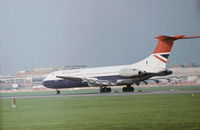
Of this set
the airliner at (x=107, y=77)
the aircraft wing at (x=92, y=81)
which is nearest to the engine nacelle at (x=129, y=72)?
the airliner at (x=107, y=77)

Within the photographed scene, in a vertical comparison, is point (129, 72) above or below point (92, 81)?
above

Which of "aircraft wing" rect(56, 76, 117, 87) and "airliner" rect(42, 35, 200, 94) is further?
"aircraft wing" rect(56, 76, 117, 87)

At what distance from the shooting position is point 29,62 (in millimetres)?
8344

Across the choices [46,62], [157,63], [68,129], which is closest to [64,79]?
[157,63]

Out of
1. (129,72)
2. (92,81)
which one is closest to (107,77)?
(92,81)

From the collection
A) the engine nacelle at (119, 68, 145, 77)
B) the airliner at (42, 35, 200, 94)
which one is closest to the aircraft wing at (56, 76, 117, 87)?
the airliner at (42, 35, 200, 94)

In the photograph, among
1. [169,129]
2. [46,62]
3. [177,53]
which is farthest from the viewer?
[46,62]

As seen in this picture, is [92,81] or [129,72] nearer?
[129,72]

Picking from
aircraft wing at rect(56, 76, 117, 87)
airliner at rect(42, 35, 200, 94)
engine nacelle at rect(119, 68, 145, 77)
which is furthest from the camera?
aircraft wing at rect(56, 76, 117, 87)

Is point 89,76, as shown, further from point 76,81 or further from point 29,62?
point 29,62

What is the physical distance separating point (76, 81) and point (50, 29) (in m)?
11.2

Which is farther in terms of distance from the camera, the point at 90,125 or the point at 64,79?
the point at 64,79

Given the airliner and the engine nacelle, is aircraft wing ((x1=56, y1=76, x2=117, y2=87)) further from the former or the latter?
the engine nacelle

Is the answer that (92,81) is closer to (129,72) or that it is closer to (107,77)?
(107,77)
